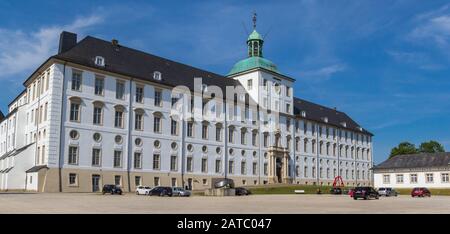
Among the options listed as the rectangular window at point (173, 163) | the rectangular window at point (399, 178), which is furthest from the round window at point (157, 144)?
the rectangular window at point (399, 178)

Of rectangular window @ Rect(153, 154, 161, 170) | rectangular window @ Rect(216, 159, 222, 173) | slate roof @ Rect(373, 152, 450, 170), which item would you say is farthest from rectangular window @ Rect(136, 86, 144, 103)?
slate roof @ Rect(373, 152, 450, 170)

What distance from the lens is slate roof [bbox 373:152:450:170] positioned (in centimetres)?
7263

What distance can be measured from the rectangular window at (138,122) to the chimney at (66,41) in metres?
10.2

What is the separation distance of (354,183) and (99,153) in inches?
2224

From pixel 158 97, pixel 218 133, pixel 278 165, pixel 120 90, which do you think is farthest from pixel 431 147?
pixel 120 90

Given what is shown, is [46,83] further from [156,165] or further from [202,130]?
[202,130]

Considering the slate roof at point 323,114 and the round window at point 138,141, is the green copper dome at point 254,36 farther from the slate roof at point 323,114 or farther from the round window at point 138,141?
the round window at point 138,141

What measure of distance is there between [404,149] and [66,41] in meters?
81.6

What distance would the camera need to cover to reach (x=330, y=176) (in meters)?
82.4

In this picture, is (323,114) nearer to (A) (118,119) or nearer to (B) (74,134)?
(A) (118,119)

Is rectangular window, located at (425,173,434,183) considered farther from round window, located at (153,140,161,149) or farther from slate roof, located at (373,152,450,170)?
round window, located at (153,140,161,149)

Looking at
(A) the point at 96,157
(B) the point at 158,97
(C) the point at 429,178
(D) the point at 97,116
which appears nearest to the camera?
(A) the point at 96,157

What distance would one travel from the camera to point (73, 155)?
45.4 metres
